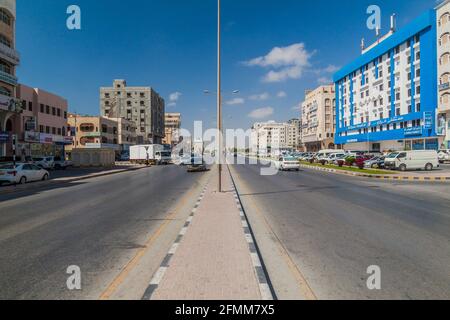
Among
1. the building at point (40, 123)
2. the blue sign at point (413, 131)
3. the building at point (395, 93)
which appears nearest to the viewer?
the building at point (40, 123)

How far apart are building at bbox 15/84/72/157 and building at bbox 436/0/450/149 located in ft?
211

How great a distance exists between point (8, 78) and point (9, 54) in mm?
3218

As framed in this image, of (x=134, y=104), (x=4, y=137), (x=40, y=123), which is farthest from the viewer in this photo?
(x=134, y=104)

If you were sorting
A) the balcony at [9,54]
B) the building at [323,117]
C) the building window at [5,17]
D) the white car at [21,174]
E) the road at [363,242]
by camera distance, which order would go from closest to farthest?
the road at [363,242] → the white car at [21,174] → the balcony at [9,54] → the building window at [5,17] → the building at [323,117]

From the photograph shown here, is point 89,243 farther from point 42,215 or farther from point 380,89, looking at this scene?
point 380,89

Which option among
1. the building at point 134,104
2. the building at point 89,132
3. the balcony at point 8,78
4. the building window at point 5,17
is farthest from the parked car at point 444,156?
the building at point 134,104

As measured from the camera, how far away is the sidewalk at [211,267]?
12.4 ft

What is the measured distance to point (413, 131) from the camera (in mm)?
53062

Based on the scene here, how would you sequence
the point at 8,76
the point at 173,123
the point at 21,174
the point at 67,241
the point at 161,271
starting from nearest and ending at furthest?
the point at 161,271
the point at 67,241
the point at 21,174
the point at 8,76
the point at 173,123

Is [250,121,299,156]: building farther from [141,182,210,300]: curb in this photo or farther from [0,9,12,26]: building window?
[141,182,210,300]: curb

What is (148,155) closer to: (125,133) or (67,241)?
(125,133)

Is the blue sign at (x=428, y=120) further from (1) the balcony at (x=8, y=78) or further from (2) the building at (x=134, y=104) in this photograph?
(2) the building at (x=134, y=104)

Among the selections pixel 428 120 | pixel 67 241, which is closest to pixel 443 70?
pixel 428 120
